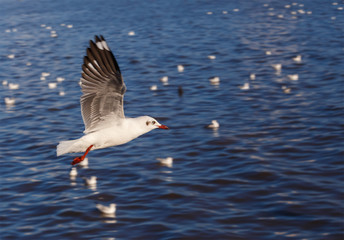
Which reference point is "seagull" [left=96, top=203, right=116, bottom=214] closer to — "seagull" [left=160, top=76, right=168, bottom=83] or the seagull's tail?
the seagull's tail

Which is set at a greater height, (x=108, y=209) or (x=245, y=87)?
(x=108, y=209)

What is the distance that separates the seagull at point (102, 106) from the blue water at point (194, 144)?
1572mm

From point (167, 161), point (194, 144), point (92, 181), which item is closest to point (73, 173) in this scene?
point (92, 181)

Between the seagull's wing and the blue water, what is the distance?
2111 mm

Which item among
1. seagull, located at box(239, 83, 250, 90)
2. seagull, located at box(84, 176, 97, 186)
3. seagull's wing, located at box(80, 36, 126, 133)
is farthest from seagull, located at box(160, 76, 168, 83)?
seagull's wing, located at box(80, 36, 126, 133)

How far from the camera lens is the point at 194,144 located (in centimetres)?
1378

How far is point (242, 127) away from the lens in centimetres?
1469

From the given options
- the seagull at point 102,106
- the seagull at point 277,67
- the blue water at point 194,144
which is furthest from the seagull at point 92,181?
the seagull at point 277,67

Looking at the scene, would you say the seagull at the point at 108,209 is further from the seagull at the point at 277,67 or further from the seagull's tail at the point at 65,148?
the seagull at the point at 277,67

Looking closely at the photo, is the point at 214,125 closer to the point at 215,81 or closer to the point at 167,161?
the point at 167,161

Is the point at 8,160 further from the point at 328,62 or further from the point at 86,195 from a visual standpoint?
the point at 328,62

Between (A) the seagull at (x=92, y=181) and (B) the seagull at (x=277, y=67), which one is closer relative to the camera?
(A) the seagull at (x=92, y=181)

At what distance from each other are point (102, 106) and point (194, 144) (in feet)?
14.6

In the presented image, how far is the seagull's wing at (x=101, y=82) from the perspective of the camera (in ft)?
30.3
